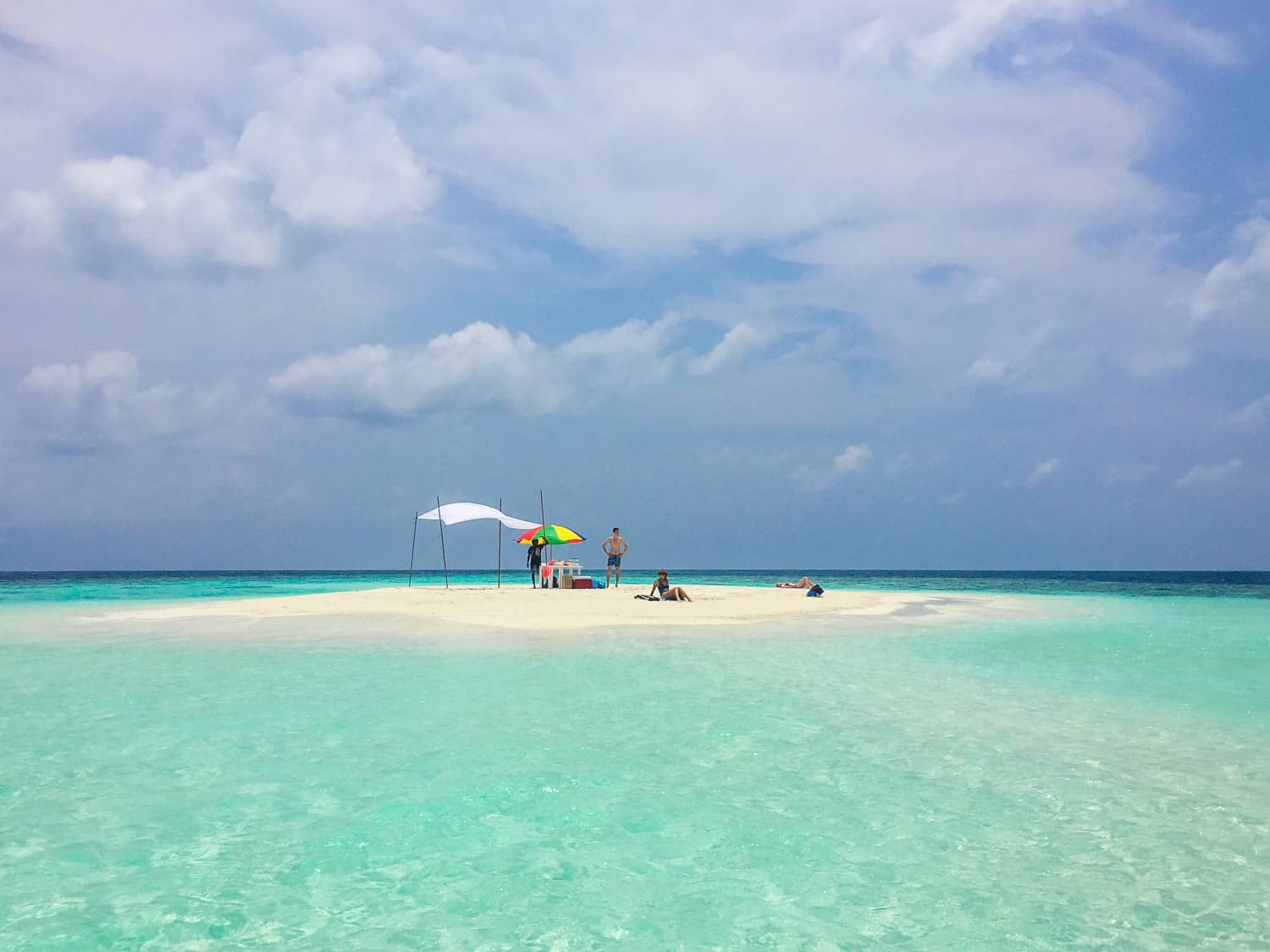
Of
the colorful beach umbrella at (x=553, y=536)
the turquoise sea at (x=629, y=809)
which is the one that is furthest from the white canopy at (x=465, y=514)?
the turquoise sea at (x=629, y=809)

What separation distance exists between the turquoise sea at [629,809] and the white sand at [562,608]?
27.4ft

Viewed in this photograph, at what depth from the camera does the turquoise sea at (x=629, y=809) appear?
193 inches

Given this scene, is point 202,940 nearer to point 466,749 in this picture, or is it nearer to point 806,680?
point 466,749

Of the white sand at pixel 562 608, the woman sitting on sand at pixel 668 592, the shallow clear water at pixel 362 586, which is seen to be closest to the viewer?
the white sand at pixel 562 608

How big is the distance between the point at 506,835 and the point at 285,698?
6497mm

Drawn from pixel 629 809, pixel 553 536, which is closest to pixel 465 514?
pixel 553 536

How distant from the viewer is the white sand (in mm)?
22828

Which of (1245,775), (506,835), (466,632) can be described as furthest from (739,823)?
(466,632)

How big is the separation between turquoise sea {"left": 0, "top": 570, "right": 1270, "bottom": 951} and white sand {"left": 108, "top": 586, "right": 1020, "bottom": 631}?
8.36 meters

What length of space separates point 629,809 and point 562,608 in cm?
1870

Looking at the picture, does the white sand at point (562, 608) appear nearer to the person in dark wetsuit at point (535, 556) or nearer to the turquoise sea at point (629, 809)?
the person in dark wetsuit at point (535, 556)

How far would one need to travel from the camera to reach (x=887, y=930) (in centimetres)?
482

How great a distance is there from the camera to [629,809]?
6.86m

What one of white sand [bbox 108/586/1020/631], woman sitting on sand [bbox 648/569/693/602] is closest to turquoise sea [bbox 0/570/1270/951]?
white sand [bbox 108/586/1020/631]
